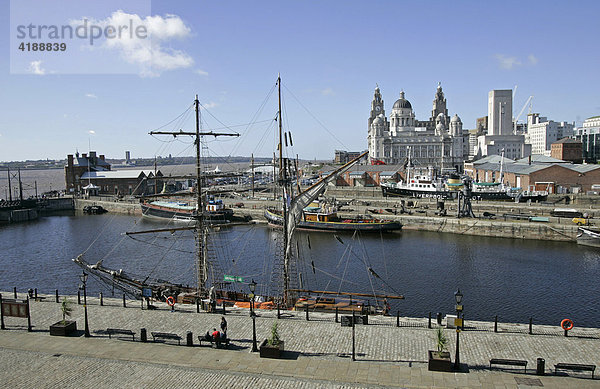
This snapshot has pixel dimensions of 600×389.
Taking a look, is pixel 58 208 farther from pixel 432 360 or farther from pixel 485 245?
pixel 432 360

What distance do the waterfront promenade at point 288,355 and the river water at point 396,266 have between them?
319 inches

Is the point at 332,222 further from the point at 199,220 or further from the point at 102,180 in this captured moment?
the point at 102,180

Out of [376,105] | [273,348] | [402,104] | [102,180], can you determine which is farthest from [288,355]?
[376,105]

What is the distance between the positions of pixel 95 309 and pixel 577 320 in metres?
24.2

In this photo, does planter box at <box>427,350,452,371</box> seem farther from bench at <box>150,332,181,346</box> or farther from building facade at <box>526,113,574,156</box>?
building facade at <box>526,113,574,156</box>

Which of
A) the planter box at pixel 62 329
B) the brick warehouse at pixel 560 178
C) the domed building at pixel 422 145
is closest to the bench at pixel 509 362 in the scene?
the planter box at pixel 62 329

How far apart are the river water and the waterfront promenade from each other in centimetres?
811

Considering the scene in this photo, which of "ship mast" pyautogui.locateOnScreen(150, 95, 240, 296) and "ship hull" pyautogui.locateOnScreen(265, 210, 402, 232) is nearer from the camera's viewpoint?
"ship mast" pyautogui.locateOnScreen(150, 95, 240, 296)

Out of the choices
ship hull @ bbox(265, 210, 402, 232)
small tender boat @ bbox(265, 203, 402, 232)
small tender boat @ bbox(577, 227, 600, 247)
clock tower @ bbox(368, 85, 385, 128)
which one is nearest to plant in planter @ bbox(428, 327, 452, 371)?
small tender boat @ bbox(577, 227, 600, 247)

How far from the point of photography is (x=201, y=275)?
89.6ft

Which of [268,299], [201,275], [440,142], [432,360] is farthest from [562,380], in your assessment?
[440,142]

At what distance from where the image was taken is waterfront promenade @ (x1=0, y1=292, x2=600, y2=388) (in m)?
14.7

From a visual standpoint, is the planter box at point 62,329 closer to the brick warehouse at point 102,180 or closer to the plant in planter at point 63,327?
the plant in planter at point 63,327

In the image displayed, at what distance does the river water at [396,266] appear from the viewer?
92.1ft
